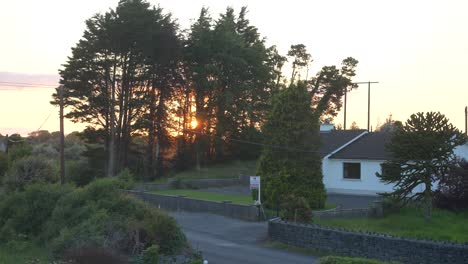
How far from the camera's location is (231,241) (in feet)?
79.9

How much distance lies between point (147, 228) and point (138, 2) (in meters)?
41.4

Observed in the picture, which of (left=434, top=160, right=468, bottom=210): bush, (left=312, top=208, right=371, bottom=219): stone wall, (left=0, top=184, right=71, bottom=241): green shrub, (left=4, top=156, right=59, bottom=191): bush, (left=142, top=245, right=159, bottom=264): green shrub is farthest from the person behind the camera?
(left=4, top=156, right=59, bottom=191): bush

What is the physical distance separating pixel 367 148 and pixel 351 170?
7.43 ft

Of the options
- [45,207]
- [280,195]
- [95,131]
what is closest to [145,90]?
[95,131]

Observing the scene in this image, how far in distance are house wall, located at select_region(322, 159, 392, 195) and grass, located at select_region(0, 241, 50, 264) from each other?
25756 millimetres

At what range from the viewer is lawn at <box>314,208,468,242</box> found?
2434 centimetres

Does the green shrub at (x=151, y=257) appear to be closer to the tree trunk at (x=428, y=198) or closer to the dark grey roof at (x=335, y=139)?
the tree trunk at (x=428, y=198)

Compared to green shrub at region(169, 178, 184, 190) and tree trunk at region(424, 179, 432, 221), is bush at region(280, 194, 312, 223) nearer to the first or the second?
tree trunk at region(424, 179, 432, 221)

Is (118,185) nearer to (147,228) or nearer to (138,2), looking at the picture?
(147,228)

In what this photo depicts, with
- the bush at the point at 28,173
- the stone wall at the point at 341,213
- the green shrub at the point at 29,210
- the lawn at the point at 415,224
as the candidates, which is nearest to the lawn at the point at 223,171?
the bush at the point at 28,173

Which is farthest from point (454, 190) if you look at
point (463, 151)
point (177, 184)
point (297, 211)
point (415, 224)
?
point (177, 184)

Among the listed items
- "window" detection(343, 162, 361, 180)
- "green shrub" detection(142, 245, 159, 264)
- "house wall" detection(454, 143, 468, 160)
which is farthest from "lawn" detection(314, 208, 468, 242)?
"house wall" detection(454, 143, 468, 160)

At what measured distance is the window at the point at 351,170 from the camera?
43.2 metres

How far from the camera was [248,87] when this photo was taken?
62.7m
